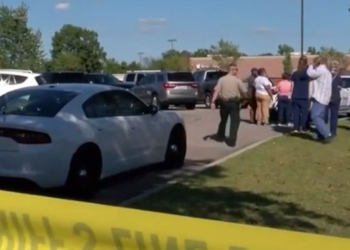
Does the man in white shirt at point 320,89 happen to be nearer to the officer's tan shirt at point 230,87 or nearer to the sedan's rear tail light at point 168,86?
the officer's tan shirt at point 230,87

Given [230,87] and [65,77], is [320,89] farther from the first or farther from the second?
[65,77]

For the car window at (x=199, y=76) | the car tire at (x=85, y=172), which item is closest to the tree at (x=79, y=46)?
the car window at (x=199, y=76)

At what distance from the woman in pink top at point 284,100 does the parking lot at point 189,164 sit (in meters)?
0.83

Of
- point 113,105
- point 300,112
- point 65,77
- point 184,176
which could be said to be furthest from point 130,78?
point 113,105

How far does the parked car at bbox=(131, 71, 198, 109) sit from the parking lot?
10.5 meters

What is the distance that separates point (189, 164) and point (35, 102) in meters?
3.80

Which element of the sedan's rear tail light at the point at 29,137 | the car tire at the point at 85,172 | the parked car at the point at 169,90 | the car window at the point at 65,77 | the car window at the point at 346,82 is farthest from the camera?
the parked car at the point at 169,90

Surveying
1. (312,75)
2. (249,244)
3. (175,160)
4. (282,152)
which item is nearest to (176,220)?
(249,244)

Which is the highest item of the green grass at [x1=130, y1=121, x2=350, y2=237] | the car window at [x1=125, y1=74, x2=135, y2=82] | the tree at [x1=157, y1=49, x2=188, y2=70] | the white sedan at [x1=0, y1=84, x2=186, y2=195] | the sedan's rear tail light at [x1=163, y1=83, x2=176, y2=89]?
the white sedan at [x1=0, y1=84, x2=186, y2=195]

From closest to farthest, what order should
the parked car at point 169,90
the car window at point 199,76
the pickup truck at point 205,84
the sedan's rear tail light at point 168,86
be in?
the parked car at point 169,90, the sedan's rear tail light at point 168,86, the pickup truck at point 205,84, the car window at point 199,76

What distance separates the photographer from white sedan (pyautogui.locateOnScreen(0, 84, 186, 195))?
383 inches

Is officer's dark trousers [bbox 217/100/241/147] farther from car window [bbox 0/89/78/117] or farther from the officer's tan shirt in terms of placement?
car window [bbox 0/89/78/117]

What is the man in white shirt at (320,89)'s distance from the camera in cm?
1591

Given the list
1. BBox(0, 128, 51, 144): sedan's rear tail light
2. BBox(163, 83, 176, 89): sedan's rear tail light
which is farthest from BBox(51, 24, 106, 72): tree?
BBox(0, 128, 51, 144): sedan's rear tail light
